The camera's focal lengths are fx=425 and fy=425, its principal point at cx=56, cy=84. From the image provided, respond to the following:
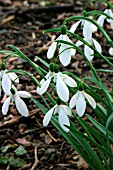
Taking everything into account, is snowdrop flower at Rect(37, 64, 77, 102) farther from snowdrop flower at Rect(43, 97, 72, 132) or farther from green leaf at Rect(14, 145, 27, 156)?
green leaf at Rect(14, 145, 27, 156)

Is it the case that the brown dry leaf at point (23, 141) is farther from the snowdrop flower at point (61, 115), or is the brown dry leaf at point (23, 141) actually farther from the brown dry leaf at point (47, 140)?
the snowdrop flower at point (61, 115)

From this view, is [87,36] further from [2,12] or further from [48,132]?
[2,12]

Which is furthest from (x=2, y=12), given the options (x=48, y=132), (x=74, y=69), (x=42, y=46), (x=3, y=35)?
(x=48, y=132)

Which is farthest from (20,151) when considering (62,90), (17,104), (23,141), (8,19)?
(8,19)

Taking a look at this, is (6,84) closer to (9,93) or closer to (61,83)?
(9,93)

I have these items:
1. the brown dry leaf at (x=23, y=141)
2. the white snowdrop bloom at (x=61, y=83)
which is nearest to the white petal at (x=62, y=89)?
the white snowdrop bloom at (x=61, y=83)

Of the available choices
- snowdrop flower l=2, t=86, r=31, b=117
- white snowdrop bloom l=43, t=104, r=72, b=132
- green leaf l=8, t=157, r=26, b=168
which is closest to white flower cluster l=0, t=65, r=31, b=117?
snowdrop flower l=2, t=86, r=31, b=117
